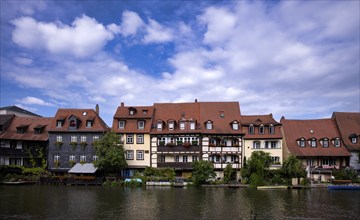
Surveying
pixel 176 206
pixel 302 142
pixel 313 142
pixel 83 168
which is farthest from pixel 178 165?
pixel 313 142

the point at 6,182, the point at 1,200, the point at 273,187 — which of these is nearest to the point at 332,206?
the point at 273,187

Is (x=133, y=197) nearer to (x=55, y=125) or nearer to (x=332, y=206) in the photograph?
(x=332, y=206)

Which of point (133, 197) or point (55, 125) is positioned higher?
point (55, 125)

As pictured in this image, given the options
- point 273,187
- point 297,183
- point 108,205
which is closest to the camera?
point 108,205

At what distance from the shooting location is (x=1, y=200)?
27.6m

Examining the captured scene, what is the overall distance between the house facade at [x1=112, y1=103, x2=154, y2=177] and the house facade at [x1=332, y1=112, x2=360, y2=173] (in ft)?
96.5

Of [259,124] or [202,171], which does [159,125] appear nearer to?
[202,171]

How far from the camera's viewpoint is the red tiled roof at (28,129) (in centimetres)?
4756

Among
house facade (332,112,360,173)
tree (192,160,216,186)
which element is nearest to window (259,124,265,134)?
tree (192,160,216,186)

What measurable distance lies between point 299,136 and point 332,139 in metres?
4.63

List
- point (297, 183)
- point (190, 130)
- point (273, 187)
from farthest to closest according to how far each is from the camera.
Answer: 1. point (190, 130)
2. point (297, 183)
3. point (273, 187)

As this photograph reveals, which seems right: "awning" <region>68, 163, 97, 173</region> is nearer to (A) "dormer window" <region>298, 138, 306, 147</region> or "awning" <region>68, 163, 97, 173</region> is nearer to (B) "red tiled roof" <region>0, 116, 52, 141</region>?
(B) "red tiled roof" <region>0, 116, 52, 141</region>

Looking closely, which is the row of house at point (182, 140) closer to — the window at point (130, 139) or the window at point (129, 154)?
the window at point (130, 139)

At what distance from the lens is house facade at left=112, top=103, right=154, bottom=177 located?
153 feet
